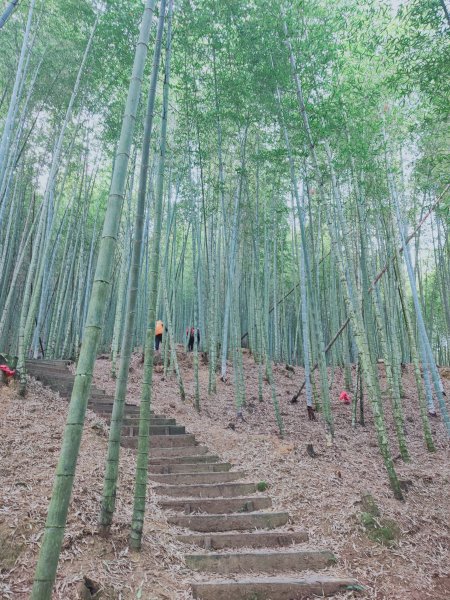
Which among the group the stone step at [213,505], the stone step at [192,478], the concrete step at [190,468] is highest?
the concrete step at [190,468]

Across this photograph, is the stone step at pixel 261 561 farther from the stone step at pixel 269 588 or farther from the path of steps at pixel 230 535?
the stone step at pixel 269 588

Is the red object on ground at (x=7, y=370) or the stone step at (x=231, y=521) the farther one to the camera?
the red object on ground at (x=7, y=370)

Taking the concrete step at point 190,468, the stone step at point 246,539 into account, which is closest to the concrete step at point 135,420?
the concrete step at point 190,468

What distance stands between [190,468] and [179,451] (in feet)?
1.59

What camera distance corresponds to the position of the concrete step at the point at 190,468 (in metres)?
3.76

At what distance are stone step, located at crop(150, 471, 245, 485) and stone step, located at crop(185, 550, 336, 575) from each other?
115cm

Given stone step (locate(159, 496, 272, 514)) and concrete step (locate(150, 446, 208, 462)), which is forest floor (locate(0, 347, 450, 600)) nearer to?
stone step (locate(159, 496, 272, 514))

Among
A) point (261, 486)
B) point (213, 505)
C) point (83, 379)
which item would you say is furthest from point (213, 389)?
point (83, 379)

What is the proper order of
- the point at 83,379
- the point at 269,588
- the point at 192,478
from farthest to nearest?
the point at 192,478 → the point at 269,588 → the point at 83,379

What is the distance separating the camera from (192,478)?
3602 mm

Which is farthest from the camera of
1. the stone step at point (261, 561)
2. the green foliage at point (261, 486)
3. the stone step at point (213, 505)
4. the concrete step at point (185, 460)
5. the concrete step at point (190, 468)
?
the concrete step at point (185, 460)

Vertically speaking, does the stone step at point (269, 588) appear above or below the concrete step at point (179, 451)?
below

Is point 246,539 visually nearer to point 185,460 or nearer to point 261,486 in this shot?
point 261,486

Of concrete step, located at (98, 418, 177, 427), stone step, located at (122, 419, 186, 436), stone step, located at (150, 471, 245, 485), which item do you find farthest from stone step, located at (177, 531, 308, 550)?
concrete step, located at (98, 418, 177, 427)
